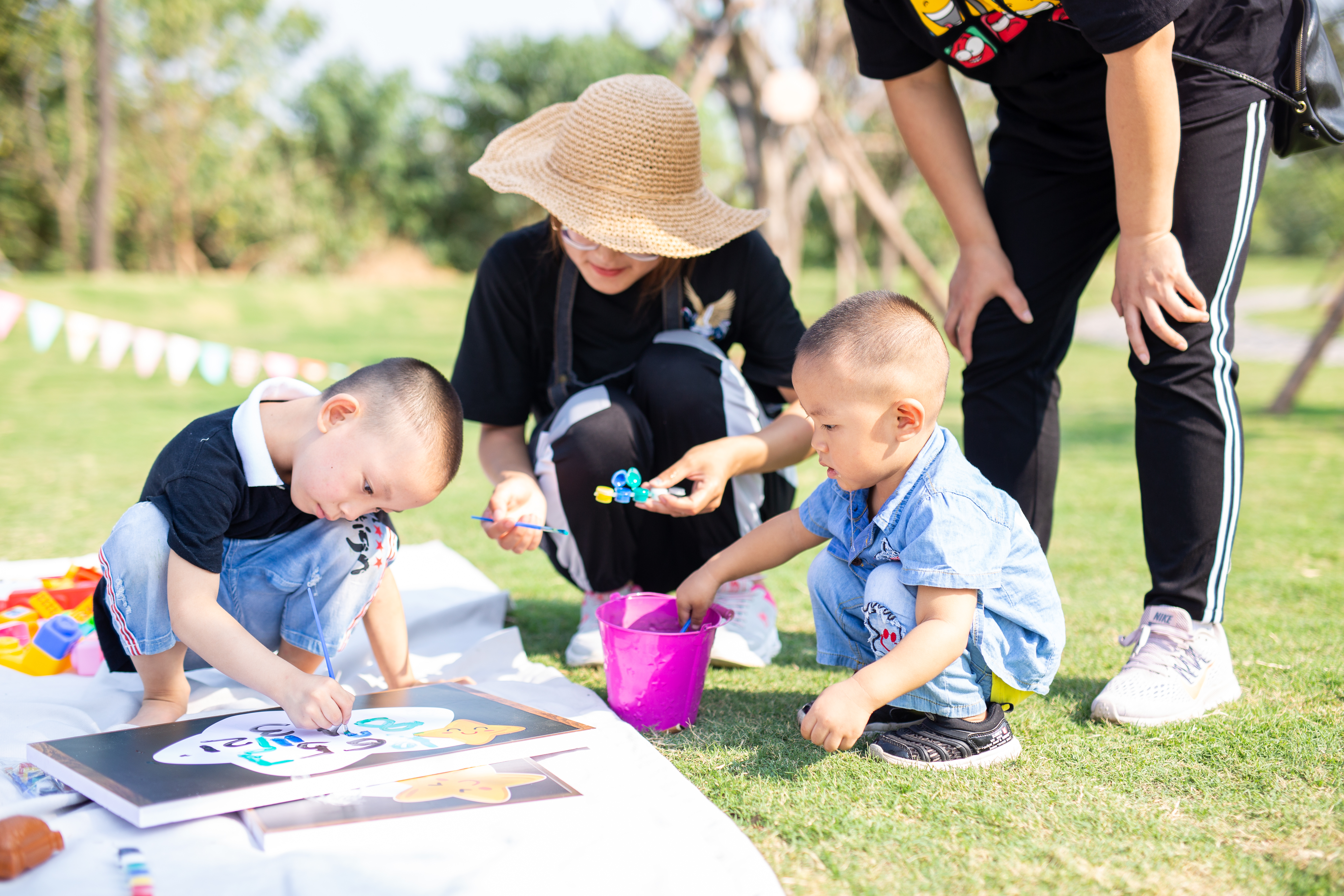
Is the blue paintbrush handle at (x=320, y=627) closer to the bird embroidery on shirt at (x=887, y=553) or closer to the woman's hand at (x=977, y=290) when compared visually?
the bird embroidery on shirt at (x=887, y=553)

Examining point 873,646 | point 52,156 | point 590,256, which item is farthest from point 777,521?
point 52,156

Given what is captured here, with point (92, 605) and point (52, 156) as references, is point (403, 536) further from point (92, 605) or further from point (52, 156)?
point (52, 156)

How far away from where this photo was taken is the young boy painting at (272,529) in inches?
59.6

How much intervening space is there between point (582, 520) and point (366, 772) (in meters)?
0.78

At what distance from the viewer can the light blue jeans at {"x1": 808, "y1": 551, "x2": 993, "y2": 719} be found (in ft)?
4.88

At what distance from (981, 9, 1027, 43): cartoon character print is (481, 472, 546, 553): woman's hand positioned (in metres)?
1.20

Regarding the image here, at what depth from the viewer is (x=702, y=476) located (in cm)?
182

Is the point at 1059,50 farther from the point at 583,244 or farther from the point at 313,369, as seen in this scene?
the point at 313,369

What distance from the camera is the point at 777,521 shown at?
1.71 meters

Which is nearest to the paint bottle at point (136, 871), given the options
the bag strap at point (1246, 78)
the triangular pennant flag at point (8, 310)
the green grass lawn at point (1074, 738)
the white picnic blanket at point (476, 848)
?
the white picnic blanket at point (476, 848)

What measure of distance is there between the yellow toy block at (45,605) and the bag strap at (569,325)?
1.13 metres

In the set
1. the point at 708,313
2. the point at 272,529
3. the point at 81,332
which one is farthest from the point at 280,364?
the point at 272,529

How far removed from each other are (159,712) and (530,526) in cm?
68

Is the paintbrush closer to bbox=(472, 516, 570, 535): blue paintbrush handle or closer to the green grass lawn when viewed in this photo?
bbox=(472, 516, 570, 535): blue paintbrush handle
